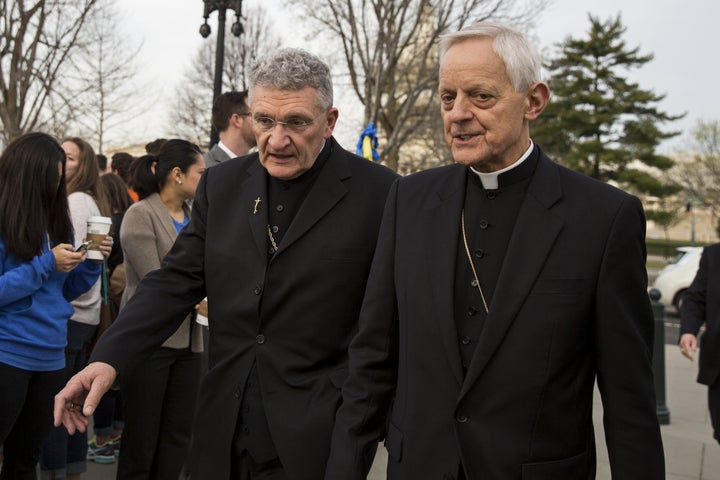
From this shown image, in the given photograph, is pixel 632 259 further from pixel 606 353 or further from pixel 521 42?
pixel 521 42

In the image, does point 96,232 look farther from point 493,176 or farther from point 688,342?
point 688,342

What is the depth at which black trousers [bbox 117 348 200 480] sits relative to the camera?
4.07 m

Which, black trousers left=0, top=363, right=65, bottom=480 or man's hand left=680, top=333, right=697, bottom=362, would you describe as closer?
black trousers left=0, top=363, right=65, bottom=480

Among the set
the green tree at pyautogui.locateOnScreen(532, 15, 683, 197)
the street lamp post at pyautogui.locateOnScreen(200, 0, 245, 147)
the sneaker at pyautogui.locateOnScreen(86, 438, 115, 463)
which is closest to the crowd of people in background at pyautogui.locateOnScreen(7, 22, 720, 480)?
the sneaker at pyautogui.locateOnScreen(86, 438, 115, 463)

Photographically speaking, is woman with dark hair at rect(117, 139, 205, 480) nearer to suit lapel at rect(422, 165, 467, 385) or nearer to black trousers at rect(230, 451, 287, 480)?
black trousers at rect(230, 451, 287, 480)

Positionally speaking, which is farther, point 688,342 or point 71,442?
point 688,342

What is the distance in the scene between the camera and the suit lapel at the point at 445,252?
213cm

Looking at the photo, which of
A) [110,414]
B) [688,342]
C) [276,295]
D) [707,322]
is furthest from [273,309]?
[688,342]

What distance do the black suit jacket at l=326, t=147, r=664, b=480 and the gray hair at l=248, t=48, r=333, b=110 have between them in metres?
0.87

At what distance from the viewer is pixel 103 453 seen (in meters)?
5.58

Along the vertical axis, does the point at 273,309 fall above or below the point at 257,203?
below

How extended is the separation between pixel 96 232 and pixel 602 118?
47994mm

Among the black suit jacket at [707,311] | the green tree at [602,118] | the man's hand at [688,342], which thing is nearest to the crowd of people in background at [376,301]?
the black suit jacket at [707,311]

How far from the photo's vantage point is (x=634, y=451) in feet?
6.79
